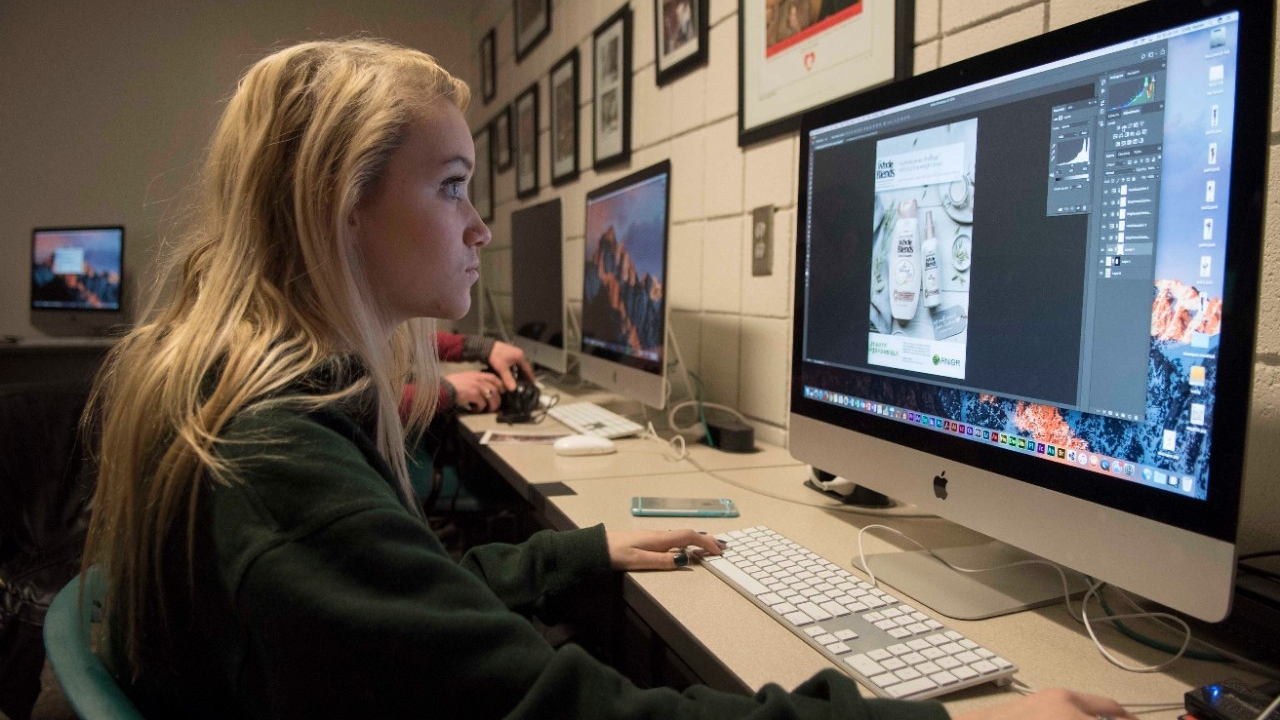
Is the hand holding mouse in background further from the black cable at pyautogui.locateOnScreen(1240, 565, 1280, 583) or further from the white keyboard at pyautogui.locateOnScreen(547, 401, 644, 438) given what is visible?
the black cable at pyautogui.locateOnScreen(1240, 565, 1280, 583)

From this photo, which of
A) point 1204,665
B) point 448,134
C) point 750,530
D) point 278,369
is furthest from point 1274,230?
point 278,369

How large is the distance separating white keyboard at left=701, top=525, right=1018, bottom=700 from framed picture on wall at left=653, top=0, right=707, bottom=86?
1.43m

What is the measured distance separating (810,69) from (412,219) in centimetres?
102

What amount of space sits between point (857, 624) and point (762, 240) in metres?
1.09

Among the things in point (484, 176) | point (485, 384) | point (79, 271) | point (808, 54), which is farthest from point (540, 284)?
point (79, 271)

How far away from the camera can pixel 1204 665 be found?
657mm

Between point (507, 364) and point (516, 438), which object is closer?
point (516, 438)

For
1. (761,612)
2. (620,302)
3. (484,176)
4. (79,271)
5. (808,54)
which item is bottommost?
(761,612)

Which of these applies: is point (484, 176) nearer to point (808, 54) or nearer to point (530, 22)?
point (530, 22)

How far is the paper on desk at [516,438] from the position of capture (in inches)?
62.4

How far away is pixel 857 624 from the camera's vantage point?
0.71 meters

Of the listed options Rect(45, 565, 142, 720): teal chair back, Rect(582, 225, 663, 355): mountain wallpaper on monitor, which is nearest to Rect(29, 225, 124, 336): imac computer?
Rect(582, 225, 663, 355): mountain wallpaper on monitor

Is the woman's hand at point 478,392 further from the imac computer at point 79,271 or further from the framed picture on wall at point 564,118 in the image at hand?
the imac computer at point 79,271

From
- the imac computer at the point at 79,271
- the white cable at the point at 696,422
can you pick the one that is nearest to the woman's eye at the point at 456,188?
the white cable at the point at 696,422
